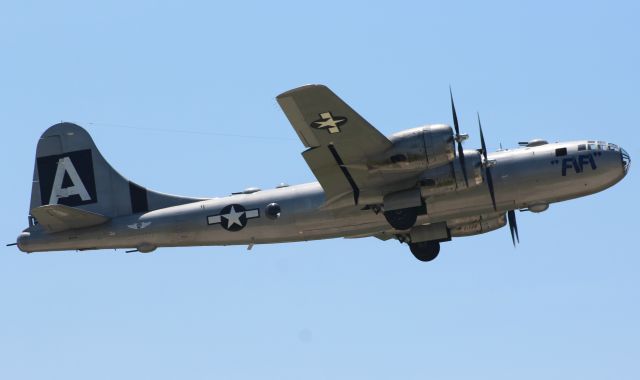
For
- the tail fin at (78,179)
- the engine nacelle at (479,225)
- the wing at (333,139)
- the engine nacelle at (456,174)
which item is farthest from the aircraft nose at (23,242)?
the engine nacelle at (479,225)

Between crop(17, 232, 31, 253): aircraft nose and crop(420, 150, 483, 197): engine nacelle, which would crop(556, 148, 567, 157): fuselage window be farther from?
crop(17, 232, 31, 253): aircraft nose

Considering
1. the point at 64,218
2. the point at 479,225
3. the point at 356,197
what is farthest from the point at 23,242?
the point at 479,225

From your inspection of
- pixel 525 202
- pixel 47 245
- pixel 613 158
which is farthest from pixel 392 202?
pixel 47 245

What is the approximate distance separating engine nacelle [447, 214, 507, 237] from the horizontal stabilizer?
11042mm

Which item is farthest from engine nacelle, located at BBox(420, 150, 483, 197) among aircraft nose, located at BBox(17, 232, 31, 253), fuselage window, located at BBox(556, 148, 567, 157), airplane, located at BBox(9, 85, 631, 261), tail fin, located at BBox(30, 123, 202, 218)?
aircraft nose, located at BBox(17, 232, 31, 253)

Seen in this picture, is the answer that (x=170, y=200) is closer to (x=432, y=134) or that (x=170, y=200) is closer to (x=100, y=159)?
(x=100, y=159)

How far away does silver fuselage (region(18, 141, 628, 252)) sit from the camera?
31.7 metres

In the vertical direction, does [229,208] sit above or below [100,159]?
below

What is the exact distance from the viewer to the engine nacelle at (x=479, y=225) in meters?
34.6

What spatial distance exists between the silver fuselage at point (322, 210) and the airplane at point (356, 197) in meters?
0.03

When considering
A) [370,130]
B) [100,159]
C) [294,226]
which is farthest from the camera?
[100,159]

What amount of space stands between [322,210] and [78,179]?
8915mm

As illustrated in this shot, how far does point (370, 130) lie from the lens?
99.7ft

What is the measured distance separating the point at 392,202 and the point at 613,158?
21.5 ft
